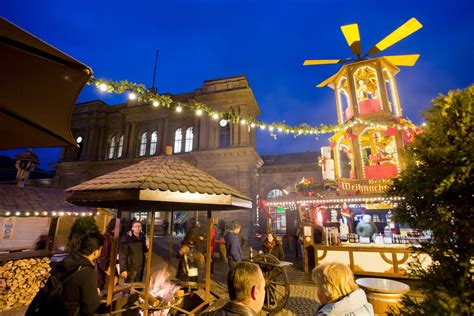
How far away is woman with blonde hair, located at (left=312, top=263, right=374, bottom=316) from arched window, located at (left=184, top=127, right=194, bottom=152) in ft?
76.8

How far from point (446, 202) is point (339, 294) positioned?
1342mm

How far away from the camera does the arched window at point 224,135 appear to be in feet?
76.5

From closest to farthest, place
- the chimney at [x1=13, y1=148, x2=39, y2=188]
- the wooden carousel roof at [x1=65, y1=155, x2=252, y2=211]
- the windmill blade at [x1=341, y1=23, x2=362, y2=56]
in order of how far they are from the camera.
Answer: the wooden carousel roof at [x1=65, y1=155, x2=252, y2=211] < the chimney at [x1=13, y1=148, x2=39, y2=188] < the windmill blade at [x1=341, y1=23, x2=362, y2=56]

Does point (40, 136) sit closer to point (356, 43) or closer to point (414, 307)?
point (414, 307)

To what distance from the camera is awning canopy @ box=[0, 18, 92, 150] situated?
2.11 m

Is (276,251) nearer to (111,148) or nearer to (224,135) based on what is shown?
(224,135)

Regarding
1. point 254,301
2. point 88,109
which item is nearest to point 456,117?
point 254,301

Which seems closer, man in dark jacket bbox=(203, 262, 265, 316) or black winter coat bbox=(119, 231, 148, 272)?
man in dark jacket bbox=(203, 262, 265, 316)

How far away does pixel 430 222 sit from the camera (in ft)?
6.32

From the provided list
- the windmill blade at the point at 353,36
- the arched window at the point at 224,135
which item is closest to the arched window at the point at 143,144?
the arched window at the point at 224,135

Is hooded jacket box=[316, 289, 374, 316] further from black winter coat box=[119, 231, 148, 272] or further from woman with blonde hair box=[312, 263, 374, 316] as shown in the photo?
black winter coat box=[119, 231, 148, 272]

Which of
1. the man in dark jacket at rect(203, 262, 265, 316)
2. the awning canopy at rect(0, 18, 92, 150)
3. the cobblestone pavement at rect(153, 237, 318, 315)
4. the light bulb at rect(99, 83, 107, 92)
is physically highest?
the light bulb at rect(99, 83, 107, 92)

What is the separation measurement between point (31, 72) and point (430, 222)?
3896 millimetres

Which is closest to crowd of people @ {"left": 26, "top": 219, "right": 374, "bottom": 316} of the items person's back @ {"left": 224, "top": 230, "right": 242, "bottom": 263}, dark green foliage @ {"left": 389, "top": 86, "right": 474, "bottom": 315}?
dark green foliage @ {"left": 389, "top": 86, "right": 474, "bottom": 315}
